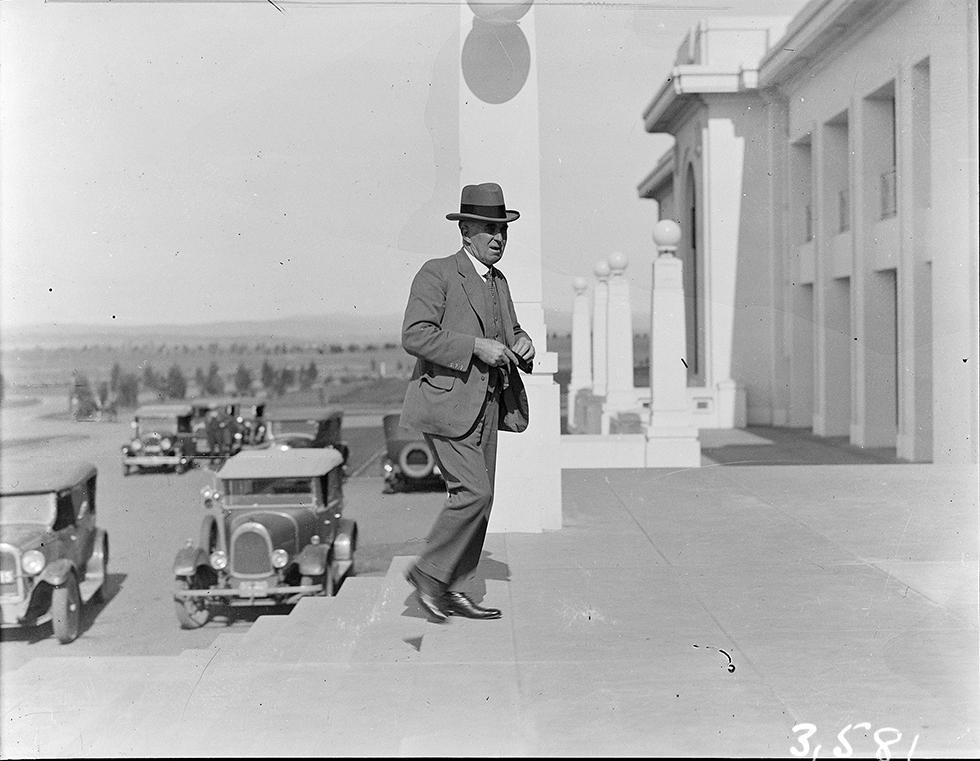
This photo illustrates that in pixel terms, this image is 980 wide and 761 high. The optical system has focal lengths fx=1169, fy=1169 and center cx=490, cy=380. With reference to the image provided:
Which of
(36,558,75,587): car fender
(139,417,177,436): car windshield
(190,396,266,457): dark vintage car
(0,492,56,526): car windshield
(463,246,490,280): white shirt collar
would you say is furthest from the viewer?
(139,417,177,436): car windshield

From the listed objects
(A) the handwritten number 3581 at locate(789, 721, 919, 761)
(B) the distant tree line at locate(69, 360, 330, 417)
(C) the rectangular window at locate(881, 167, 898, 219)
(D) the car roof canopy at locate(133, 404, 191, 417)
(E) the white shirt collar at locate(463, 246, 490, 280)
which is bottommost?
(A) the handwritten number 3581 at locate(789, 721, 919, 761)

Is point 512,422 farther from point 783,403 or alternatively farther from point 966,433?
point 783,403

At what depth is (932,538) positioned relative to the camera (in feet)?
24.0

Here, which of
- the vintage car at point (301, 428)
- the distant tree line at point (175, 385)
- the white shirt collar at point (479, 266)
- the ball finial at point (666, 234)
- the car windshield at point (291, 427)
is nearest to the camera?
the white shirt collar at point (479, 266)

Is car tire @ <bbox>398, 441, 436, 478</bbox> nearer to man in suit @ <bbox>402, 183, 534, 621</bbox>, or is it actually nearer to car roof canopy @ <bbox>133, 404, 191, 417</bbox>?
car roof canopy @ <bbox>133, 404, 191, 417</bbox>

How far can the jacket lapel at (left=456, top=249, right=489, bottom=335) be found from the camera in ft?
16.8

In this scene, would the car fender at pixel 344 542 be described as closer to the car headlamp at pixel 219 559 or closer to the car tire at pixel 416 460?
the car headlamp at pixel 219 559

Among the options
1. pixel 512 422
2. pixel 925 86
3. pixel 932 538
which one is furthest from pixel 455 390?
pixel 925 86

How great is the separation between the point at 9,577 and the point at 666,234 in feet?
24.4

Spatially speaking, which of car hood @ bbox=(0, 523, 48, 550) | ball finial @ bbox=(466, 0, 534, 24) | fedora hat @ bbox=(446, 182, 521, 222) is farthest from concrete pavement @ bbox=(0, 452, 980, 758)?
car hood @ bbox=(0, 523, 48, 550)

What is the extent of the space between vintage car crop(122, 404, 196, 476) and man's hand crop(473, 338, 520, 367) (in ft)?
60.7

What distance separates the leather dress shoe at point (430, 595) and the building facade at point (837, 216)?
875 centimetres

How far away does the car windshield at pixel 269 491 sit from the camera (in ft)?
35.7

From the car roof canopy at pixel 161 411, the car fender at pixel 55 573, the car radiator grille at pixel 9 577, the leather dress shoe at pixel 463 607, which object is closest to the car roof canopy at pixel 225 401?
the car roof canopy at pixel 161 411
